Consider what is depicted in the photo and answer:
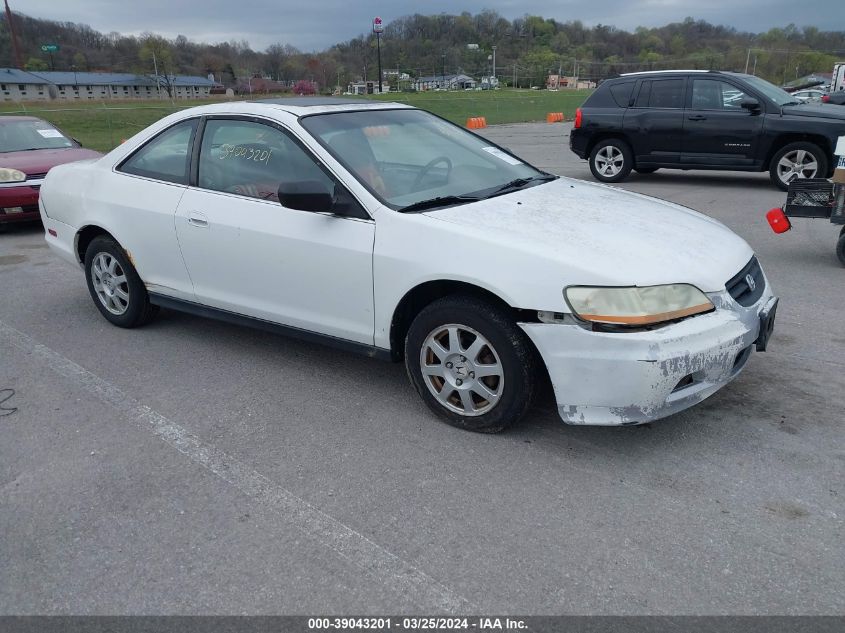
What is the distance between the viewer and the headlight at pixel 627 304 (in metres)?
2.93

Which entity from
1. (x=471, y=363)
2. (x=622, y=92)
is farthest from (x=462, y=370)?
(x=622, y=92)

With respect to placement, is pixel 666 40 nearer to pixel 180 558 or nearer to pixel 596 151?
pixel 596 151

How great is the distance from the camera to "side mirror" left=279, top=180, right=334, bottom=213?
3527 mm

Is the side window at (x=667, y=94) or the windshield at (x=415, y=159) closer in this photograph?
the windshield at (x=415, y=159)

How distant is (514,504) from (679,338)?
101cm

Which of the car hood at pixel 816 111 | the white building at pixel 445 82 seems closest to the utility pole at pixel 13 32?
the white building at pixel 445 82

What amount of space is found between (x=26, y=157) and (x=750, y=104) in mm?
10343

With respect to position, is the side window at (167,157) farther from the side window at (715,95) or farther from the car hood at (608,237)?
the side window at (715,95)

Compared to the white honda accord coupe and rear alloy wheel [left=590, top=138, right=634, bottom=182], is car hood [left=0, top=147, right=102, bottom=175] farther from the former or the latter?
rear alloy wheel [left=590, top=138, right=634, bottom=182]

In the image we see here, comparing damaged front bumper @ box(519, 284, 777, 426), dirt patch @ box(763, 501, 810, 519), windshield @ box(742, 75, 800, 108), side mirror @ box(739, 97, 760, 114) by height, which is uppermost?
windshield @ box(742, 75, 800, 108)

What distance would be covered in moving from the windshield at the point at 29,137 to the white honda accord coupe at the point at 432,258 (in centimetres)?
600

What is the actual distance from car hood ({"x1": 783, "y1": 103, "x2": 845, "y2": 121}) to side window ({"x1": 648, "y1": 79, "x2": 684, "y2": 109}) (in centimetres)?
153

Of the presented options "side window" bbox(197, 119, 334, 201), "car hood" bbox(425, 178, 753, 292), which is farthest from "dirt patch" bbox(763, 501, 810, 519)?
"side window" bbox(197, 119, 334, 201)

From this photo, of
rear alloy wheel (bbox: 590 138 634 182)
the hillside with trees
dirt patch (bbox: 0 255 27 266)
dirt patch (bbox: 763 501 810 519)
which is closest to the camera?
dirt patch (bbox: 763 501 810 519)
